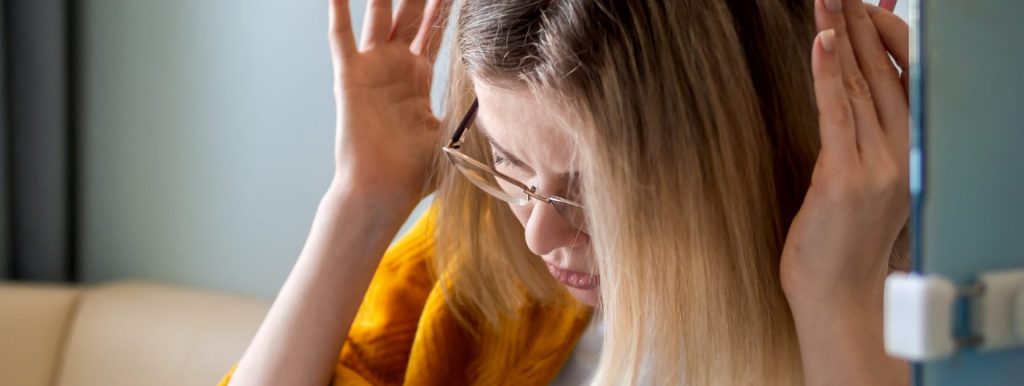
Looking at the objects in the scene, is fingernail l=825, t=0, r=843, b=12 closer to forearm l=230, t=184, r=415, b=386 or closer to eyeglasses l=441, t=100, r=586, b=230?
eyeglasses l=441, t=100, r=586, b=230

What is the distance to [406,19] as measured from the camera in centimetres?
120

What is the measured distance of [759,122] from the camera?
82 centimetres

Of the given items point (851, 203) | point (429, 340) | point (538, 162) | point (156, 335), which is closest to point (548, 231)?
point (538, 162)

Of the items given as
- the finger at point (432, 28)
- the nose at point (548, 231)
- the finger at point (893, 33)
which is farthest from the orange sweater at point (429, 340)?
the finger at point (893, 33)

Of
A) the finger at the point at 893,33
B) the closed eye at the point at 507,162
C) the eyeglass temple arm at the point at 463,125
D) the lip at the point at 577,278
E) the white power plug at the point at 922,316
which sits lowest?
the lip at the point at 577,278

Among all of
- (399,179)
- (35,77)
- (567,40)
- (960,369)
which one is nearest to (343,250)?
(399,179)

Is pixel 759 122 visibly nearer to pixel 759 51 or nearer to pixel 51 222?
pixel 759 51

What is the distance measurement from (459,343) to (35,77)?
1.15 m

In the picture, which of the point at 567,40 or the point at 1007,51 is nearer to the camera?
the point at 1007,51

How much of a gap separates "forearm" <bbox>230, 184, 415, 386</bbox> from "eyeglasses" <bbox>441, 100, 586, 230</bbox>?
0.20m

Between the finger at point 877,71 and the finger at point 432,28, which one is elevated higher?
the finger at point 432,28

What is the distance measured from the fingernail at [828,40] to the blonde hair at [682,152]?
8 centimetres

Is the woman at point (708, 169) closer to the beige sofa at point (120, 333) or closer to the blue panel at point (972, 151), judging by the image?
the blue panel at point (972, 151)

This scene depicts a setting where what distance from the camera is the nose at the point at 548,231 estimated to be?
2.92 ft
